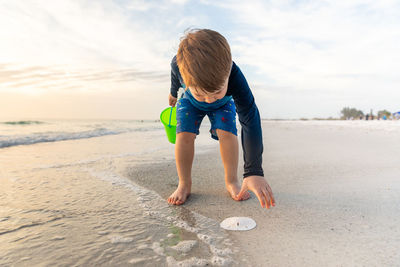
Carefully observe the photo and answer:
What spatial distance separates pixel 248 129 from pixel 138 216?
2.88 feet

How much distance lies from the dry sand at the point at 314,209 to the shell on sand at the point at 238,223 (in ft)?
0.14

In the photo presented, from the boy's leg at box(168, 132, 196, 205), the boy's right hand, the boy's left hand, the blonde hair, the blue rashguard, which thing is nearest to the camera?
the blonde hair

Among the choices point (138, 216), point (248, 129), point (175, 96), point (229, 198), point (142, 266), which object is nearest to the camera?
point (142, 266)

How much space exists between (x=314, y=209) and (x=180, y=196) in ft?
2.96

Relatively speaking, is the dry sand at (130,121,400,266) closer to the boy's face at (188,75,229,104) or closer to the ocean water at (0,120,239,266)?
the ocean water at (0,120,239,266)

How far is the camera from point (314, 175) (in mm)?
2674

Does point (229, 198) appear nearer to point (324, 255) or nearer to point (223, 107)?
point (223, 107)

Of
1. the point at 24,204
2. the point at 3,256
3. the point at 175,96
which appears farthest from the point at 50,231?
the point at 175,96

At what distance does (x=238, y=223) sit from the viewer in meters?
1.49

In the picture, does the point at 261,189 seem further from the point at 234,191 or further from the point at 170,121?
the point at 170,121

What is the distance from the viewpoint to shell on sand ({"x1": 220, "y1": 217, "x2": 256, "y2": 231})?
146 cm

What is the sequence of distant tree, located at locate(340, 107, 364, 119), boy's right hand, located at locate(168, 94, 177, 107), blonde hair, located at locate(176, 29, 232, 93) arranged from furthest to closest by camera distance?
distant tree, located at locate(340, 107, 364, 119) → boy's right hand, located at locate(168, 94, 177, 107) → blonde hair, located at locate(176, 29, 232, 93)

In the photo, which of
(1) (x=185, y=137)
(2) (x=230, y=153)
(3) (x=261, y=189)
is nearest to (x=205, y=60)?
(3) (x=261, y=189)

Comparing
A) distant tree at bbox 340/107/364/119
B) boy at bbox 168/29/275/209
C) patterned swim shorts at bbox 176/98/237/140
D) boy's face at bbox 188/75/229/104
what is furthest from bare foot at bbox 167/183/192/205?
distant tree at bbox 340/107/364/119
